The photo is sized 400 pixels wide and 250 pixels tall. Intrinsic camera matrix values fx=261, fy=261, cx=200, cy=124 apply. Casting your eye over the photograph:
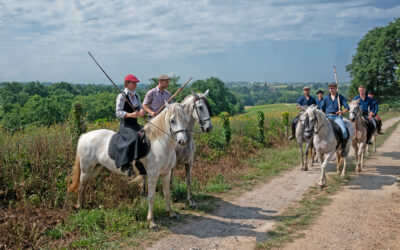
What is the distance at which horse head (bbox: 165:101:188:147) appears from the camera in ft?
15.3

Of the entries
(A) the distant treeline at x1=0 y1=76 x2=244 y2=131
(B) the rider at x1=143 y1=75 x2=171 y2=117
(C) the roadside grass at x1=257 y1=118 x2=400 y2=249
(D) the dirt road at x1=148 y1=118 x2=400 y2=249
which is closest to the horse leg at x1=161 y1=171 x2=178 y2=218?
(D) the dirt road at x1=148 y1=118 x2=400 y2=249

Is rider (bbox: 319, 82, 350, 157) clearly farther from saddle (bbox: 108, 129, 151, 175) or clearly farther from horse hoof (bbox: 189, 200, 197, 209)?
saddle (bbox: 108, 129, 151, 175)


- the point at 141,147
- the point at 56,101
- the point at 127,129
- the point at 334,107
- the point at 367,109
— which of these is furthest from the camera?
the point at 56,101

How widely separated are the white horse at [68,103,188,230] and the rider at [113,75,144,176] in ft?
0.87

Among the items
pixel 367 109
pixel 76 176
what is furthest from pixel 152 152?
pixel 367 109

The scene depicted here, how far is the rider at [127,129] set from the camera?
4.93 m

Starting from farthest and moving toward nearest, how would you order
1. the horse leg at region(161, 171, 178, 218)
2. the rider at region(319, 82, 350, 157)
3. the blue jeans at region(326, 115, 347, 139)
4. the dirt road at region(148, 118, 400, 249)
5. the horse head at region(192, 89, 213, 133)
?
the rider at region(319, 82, 350, 157) → the blue jeans at region(326, 115, 347, 139) → the horse leg at region(161, 171, 178, 218) → the horse head at region(192, 89, 213, 133) → the dirt road at region(148, 118, 400, 249)

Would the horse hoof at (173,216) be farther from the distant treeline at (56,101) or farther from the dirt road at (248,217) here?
the distant treeline at (56,101)

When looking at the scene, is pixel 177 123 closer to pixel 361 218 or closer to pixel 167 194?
pixel 167 194

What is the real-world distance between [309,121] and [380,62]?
28.8 m

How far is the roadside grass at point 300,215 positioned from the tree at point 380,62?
91.4ft

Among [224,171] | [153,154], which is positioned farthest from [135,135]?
[224,171]

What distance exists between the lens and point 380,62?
1159 inches

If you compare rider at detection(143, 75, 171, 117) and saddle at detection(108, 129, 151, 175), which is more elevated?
rider at detection(143, 75, 171, 117)
